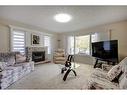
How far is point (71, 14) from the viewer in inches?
95.0

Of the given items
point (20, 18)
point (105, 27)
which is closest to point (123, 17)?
point (105, 27)

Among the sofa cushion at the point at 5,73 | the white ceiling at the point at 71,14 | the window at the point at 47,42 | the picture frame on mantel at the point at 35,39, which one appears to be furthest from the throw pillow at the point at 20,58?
the white ceiling at the point at 71,14

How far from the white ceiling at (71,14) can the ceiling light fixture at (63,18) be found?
7 cm

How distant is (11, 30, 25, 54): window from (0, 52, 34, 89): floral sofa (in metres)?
0.14

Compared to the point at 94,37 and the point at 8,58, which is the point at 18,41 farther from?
the point at 94,37

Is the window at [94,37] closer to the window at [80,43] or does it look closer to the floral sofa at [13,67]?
the window at [80,43]

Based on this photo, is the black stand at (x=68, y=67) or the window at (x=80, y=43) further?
the black stand at (x=68, y=67)

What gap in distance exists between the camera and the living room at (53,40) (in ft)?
7.79

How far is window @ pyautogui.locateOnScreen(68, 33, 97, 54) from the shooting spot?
2.54 meters

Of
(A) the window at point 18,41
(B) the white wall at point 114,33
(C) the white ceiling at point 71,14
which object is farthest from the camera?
(B) the white wall at point 114,33

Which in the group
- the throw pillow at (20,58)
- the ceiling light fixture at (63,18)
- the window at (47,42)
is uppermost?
the ceiling light fixture at (63,18)

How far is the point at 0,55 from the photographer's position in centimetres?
258

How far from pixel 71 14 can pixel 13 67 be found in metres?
1.72

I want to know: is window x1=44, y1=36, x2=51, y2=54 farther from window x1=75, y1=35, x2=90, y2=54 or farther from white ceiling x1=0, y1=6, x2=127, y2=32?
window x1=75, y1=35, x2=90, y2=54
